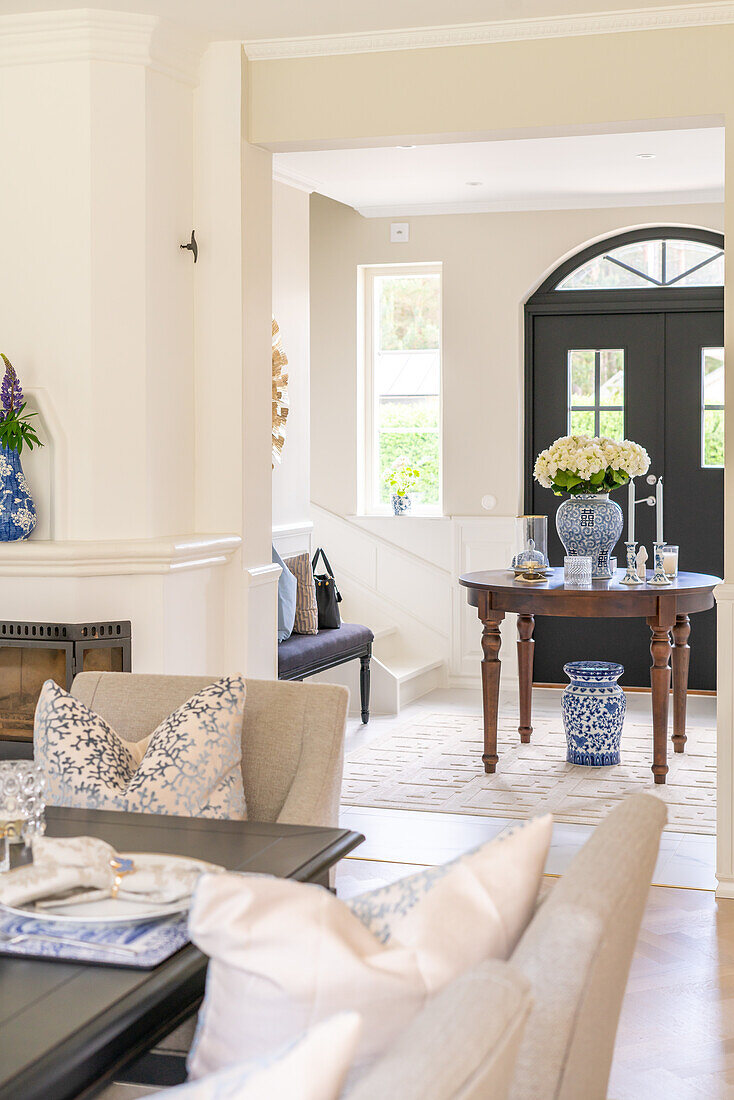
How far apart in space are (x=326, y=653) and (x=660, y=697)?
1.50 meters

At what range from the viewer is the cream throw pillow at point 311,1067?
836 mm

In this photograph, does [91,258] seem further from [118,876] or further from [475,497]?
[475,497]

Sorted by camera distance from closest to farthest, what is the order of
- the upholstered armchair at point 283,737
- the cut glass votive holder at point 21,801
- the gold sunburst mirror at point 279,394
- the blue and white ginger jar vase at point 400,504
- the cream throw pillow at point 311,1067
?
the cream throw pillow at point 311,1067, the cut glass votive holder at point 21,801, the upholstered armchair at point 283,737, the gold sunburst mirror at point 279,394, the blue and white ginger jar vase at point 400,504

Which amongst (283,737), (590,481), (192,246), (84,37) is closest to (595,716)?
(590,481)

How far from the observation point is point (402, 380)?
23.2ft

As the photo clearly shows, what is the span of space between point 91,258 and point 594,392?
376 centimetres

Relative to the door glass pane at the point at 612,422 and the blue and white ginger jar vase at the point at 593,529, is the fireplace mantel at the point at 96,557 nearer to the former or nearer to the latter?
the blue and white ginger jar vase at the point at 593,529

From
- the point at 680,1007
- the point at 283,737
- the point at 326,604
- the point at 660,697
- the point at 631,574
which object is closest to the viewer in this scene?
the point at 283,737

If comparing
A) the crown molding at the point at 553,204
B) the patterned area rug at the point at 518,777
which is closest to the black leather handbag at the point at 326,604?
the patterned area rug at the point at 518,777

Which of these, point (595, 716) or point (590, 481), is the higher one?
point (590, 481)

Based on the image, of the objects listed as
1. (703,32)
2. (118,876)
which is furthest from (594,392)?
(118,876)

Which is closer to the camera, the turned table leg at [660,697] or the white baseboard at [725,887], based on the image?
the white baseboard at [725,887]

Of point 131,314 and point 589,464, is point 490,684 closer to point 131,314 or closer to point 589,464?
point 589,464

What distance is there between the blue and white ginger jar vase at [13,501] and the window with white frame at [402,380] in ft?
11.7
